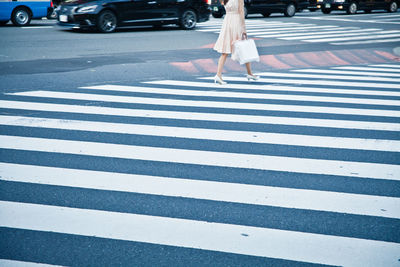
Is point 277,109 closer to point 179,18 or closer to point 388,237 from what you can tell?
point 388,237

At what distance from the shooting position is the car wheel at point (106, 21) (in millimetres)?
15414

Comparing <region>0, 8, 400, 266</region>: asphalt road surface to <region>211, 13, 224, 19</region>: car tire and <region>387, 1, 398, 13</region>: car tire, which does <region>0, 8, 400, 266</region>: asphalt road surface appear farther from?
A: <region>387, 1, 398, 13</region>: car tire

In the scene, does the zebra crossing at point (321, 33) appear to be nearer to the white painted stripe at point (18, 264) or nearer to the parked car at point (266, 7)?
the parked car at point (266, 7)

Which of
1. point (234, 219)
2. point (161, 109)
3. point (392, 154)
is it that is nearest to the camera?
point (234, 219)

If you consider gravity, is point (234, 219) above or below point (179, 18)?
below

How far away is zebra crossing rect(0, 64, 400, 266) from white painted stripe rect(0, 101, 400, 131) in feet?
0.09

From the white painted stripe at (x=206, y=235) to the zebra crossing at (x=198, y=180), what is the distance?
1 cm

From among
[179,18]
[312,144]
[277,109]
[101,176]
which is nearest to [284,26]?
[179,18]

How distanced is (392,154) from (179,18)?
1364 cm

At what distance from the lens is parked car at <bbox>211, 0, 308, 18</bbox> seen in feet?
76.9

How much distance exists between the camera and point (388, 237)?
3.15 metres

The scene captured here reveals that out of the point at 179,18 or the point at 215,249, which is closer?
the point at 215,249

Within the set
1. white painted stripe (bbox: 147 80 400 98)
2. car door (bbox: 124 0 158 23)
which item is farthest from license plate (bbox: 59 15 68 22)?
white painted stripe (bbox: 147 80 400 98)

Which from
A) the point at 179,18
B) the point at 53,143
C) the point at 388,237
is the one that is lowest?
the point at 388,237
